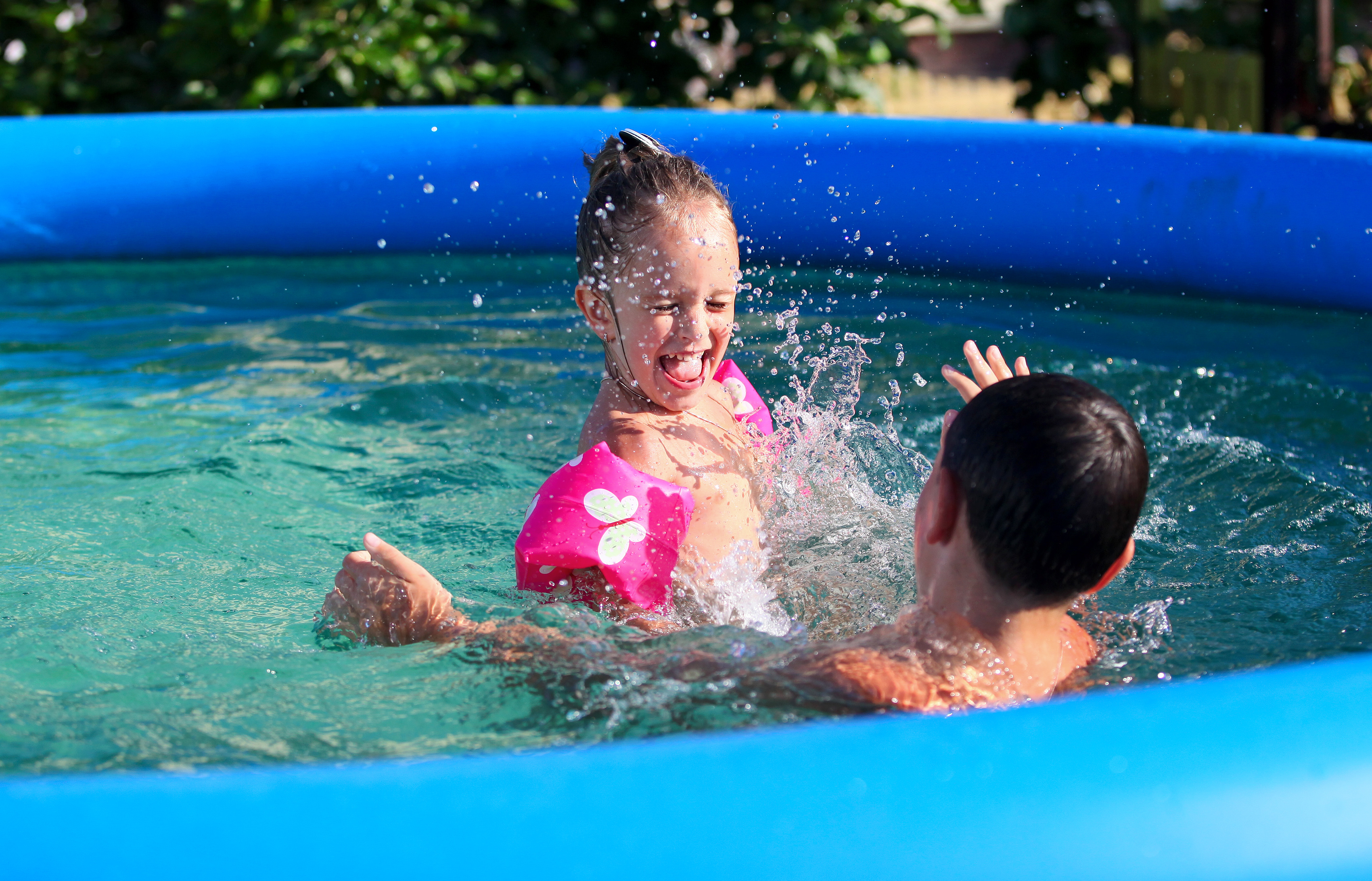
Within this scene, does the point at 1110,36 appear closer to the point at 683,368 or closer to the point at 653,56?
the point at 653,56

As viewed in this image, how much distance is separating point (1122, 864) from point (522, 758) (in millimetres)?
578

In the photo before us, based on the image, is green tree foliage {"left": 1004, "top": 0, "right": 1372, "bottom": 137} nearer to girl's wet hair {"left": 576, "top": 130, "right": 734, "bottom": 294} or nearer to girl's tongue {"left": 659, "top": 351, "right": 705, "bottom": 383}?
girl's wet hair {"left": 576, "top": 130, "right": 734, "bottom": 294}

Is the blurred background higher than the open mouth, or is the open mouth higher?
the blurred background

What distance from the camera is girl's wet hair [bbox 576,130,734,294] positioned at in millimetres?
2352

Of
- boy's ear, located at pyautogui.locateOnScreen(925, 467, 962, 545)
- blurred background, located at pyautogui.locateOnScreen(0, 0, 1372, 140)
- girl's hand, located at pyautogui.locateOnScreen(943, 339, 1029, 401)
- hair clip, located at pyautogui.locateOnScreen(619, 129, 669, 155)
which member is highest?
blurred background, located at pyautogui.locateOnScreen(0, 0, 1372, 140)

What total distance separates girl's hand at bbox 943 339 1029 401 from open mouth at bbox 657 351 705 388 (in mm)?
427

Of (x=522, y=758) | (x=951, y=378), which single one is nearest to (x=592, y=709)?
(x=522, y=758)

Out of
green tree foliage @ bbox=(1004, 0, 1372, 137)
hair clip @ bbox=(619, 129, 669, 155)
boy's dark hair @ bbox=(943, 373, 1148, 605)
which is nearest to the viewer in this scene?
boy's dark hair @ bbox=(943, 373, 1148, 605)

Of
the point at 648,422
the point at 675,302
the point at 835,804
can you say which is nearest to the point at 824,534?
the point at 648,422

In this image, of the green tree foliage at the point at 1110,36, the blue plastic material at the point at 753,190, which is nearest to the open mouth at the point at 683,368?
the blue plastic material at the point at 753,190

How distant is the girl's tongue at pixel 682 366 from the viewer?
93.2 inches

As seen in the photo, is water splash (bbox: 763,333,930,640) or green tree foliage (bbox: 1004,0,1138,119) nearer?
water splash (bbox: 763,333,930,640)

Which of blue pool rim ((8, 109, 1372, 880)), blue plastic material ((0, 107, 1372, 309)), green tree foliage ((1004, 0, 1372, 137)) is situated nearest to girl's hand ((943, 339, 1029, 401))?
blue pool rim ((8, 109, 1372, 880))

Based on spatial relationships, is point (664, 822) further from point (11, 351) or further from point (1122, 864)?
point (11, 351)
